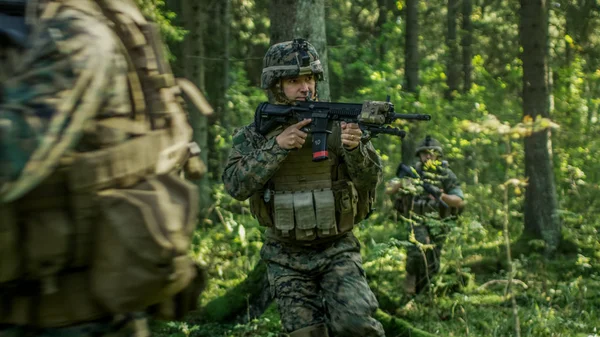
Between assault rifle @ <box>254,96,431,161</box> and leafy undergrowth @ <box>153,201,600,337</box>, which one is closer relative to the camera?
assault rifle @ <box>254,96,431,161</box>

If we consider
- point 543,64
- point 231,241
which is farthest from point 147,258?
point 543,64

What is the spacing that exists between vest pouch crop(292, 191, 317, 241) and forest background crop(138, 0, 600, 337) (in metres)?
1.24

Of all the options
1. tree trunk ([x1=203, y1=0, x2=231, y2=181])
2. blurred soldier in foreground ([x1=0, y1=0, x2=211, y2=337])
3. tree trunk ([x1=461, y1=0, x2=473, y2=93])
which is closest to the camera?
blurred soldier in foreground ([x1=0, y1=0, x2=211, y2=337])

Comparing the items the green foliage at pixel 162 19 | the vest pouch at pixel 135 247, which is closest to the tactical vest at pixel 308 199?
the vest pouch at pixel 135 247

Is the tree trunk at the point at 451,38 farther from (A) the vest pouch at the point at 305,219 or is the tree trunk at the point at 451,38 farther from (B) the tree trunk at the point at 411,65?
(A) the vest pouch at the point at 305,219

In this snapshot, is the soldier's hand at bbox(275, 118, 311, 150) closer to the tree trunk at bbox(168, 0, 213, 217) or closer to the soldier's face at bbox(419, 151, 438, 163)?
the soldier's face at bbox(419, 151, 438, 163)

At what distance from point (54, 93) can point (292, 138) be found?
2.83 metres

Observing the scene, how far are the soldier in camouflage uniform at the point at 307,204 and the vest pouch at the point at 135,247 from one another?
2.40 meters

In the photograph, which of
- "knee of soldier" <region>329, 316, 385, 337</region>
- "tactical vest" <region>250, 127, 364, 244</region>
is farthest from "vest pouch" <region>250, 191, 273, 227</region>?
"knee of soldier" <region>329, 316, 385, 337</region>

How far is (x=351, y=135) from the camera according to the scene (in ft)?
17.2

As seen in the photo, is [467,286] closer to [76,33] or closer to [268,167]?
[268,167]

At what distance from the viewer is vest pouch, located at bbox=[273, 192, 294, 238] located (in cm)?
534

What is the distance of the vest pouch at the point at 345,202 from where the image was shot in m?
5.37

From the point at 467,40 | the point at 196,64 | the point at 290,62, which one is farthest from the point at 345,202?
the point at 467,40
